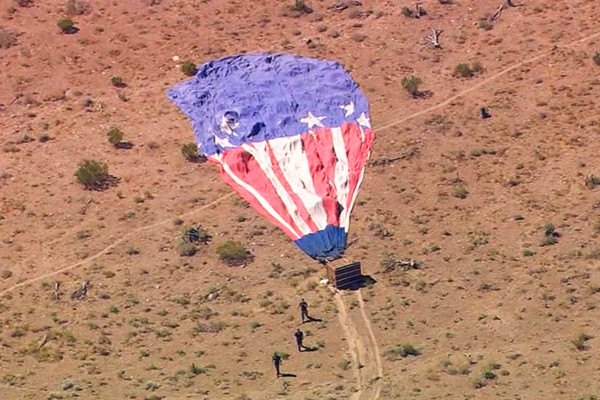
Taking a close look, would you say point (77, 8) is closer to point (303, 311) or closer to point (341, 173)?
point (341, 173)

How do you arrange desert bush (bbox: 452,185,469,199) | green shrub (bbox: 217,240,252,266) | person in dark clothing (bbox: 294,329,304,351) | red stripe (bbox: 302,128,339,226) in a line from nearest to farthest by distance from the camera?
person in dark clothing (bbox: 294,329,304,351) < green shrub (bbox: 217,240,252,266) < red stripe (bbox: 302,128,339,226) < desert bush (bbox: 452,185,469,199)

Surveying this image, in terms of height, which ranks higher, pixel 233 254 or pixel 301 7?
pixel 301 7

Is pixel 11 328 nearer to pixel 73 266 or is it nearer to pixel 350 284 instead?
pixel 73 266

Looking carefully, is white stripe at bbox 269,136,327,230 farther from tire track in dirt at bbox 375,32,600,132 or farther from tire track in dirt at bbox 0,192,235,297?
tire track in dirt at bbox 375,32,600,132

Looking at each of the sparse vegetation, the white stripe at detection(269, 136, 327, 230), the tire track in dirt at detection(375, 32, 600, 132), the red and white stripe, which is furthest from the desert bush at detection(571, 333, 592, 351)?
the sparse vegetation

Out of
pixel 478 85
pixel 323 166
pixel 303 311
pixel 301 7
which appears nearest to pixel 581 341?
pixel 303 311
